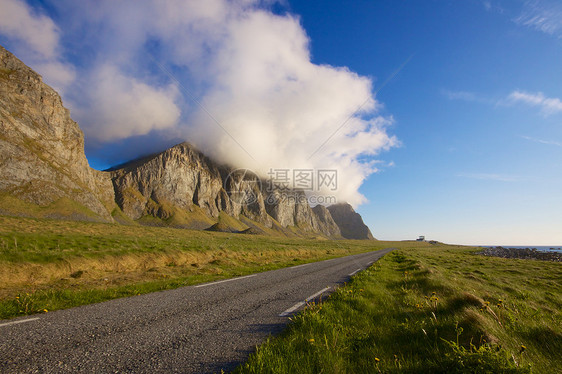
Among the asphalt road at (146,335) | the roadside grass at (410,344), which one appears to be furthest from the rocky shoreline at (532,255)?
the asphalt road at (146,335)

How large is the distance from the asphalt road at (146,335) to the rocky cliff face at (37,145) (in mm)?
137669

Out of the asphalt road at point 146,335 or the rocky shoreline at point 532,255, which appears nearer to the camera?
the asphalt road at point 146,335

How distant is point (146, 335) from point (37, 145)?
172382 millimetres

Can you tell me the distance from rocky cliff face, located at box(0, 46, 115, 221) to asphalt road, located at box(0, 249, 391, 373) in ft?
452

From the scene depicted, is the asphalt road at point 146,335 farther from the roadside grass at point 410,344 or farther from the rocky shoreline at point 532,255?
the rocky shoreline at point 532,255

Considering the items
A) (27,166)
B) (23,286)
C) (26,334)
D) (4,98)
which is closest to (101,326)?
(26,334)

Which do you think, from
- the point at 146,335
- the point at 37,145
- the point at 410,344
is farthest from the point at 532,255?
the point at 37,145

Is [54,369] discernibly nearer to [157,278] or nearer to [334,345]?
[334,345]

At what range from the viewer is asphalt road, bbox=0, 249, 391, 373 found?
11.8ft

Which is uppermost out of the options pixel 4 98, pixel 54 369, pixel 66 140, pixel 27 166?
pixel 4 98

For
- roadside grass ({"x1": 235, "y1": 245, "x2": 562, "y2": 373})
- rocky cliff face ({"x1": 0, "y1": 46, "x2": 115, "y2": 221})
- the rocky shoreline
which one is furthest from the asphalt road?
rocky cliff face ({"x1": 0, "y1": 46, "x2": 115, "y2": 221})

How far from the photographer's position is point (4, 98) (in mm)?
118812

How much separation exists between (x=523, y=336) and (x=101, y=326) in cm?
820

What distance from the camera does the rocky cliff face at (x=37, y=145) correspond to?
104312 mm
